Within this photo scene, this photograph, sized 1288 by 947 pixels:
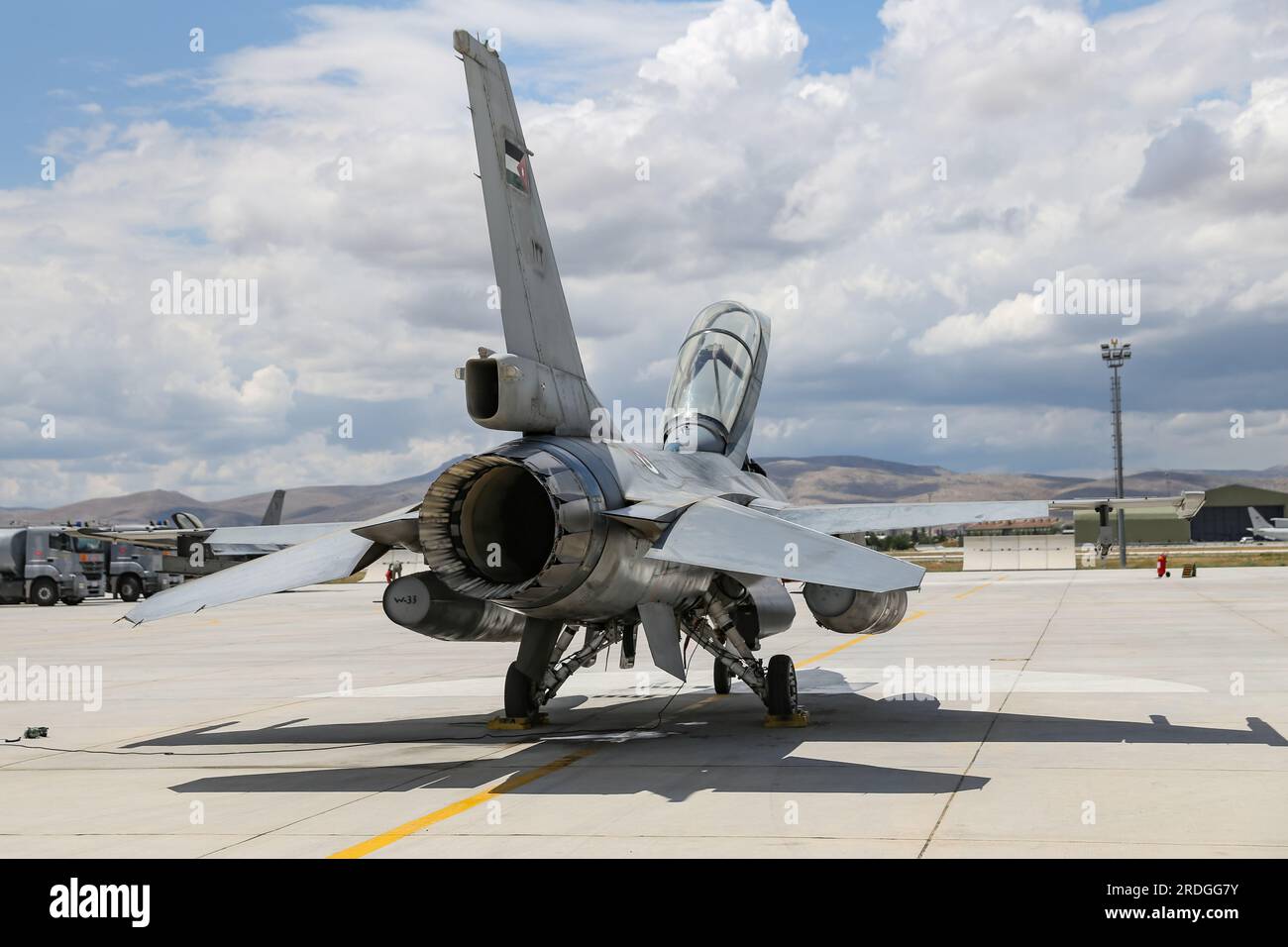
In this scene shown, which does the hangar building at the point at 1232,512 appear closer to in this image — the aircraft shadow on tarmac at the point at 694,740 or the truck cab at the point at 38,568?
the truck cab at the point at 38,568

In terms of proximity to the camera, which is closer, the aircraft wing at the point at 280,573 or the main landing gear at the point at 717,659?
the aircraft wing at the point at 280,573

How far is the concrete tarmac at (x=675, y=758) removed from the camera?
7.04 meters

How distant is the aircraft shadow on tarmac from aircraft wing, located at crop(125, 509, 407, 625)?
142cm

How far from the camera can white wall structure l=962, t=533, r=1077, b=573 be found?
5941 centimetres

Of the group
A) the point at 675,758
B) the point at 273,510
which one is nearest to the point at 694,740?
the point at 675,758

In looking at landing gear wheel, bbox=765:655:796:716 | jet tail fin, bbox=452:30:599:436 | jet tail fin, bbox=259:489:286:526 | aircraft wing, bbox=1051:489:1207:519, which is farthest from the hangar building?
jet tail fin, bbox=452:30:599:436

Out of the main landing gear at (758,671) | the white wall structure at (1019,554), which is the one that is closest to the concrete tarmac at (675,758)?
the main landing gear at (758,671)

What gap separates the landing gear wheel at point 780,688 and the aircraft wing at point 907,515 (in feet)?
4.59

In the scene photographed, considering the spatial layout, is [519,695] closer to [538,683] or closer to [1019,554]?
[538,683]

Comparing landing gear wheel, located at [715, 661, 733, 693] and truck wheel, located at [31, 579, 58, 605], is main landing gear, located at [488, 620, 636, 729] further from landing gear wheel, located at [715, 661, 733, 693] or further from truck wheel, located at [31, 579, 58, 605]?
truck wheel, located at [31, 579, 58, 605]

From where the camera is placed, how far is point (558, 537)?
9.25m

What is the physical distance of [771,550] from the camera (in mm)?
8836

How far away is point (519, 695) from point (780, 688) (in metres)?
2.61
